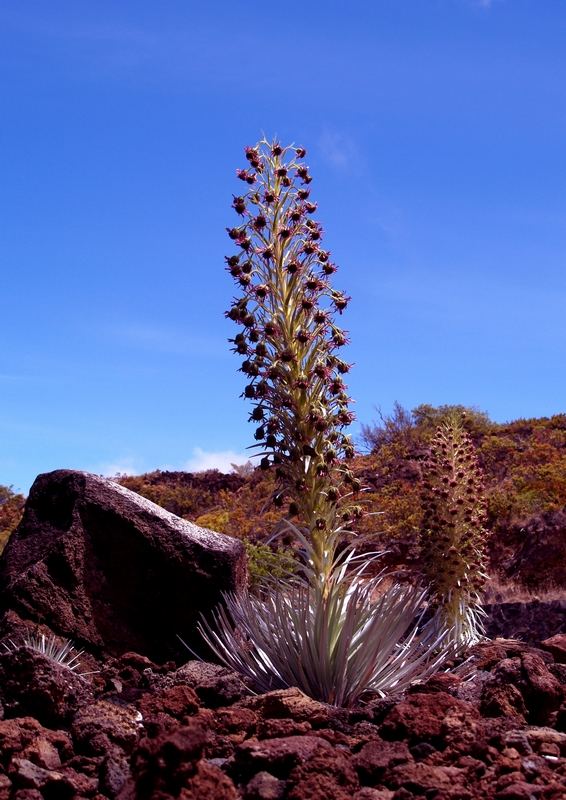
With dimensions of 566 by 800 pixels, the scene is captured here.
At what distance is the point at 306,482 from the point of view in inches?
192

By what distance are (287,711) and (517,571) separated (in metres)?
9.44

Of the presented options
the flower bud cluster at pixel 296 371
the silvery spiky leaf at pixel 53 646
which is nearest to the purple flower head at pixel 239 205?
the flower bud cluster at pixel 296 371

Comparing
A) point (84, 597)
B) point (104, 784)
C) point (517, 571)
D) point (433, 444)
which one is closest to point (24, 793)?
point (104, 784)

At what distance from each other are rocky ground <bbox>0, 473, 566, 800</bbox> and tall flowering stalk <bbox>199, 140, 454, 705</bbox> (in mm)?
309

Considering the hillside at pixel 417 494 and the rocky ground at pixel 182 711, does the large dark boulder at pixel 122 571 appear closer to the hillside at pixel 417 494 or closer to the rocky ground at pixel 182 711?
the rocky ground at pixel 182 711

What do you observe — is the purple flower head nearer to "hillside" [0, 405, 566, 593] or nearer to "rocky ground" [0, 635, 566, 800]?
"rocky ground" [0, 635, 566, 800]

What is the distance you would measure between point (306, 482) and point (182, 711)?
136 centimetres

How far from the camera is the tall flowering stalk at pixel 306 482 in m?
4.55

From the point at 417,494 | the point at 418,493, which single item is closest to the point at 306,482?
the point at 418,493

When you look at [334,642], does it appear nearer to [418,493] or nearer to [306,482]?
[306,482]

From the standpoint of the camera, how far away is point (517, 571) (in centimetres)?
1262

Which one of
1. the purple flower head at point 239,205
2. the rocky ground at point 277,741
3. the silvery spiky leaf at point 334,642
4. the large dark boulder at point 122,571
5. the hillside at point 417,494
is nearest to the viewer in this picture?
the rocky ground at point 277,741

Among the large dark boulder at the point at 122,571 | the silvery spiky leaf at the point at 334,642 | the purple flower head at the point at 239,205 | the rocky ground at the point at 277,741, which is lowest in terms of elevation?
the rocky ground at the point at 277,741

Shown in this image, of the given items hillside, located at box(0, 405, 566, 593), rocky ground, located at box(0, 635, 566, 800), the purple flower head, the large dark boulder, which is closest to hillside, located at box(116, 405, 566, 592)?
hillside, located at box(0, 405, 566, 593)
